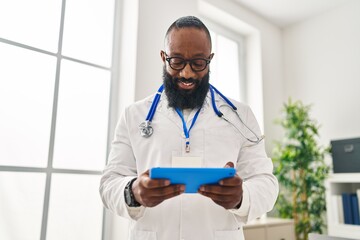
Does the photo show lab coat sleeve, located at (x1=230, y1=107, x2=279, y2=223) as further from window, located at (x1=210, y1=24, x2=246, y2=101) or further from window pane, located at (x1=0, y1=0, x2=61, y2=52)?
window, located at (x1=210, y1=24, x2=246, y2=101)

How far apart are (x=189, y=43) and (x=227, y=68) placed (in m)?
2.22

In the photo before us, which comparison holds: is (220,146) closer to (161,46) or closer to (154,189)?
(154,189)

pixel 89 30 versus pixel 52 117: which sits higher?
pixel 89 30

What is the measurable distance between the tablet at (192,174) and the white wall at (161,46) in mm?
1470

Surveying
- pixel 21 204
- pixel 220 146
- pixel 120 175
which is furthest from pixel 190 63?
pixel 21 204

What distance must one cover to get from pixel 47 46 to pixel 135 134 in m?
1.25

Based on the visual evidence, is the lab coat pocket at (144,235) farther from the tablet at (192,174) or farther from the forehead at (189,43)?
Result: the forehead at (189,43)

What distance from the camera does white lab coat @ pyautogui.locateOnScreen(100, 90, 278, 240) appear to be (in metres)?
1.08

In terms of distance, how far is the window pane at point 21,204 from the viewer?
5.84 feet

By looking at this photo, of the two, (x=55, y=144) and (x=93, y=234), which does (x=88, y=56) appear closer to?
(x=55, y=144)

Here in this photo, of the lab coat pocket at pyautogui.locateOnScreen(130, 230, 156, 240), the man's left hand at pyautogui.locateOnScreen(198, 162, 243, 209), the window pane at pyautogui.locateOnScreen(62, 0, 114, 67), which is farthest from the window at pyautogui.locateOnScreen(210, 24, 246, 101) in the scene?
the man's left hand at pyautogui.locateOnScreen(198, 162, 243, 209)

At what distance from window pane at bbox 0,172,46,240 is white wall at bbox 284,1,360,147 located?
2.70 m

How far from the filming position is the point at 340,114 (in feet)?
10.3

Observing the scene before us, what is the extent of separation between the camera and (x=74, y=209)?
82.2 inches
